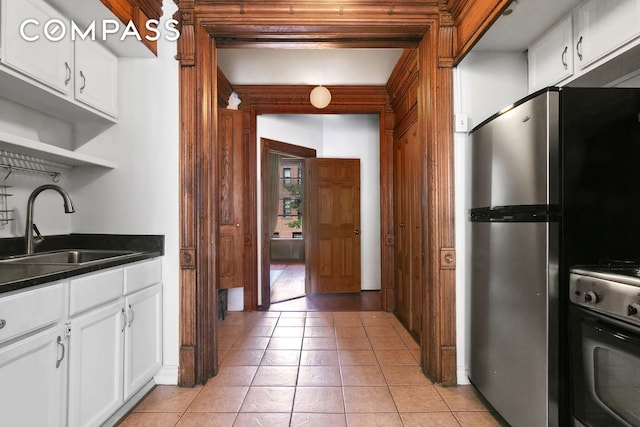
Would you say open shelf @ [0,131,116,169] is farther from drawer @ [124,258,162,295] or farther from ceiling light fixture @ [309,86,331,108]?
ceiling light fixture @ [309,86,331,108]

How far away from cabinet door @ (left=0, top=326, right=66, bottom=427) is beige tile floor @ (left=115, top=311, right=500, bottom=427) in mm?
595

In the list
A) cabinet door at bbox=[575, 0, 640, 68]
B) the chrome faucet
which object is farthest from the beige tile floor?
cabinet door at bbox=[575, 0, 640, 68]

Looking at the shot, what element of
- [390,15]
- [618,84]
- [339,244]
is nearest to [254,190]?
[339,244]

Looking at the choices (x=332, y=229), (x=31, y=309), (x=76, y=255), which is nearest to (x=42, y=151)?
(x=76, y=255)

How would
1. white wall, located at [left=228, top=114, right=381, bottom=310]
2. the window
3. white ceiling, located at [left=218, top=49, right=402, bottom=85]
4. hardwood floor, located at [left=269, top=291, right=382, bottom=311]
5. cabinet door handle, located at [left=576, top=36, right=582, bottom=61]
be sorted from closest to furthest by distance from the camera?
cabinet door handle, located at [left=576, top=36, right=582, bottom=61]
white ceiling, located at [left=218, top=49, right=402, bottom=85]
hardwood floor, located at [left=269, top=291, right=382, bottom=311]
white wall, located at [left=228, top=114, right=381, bottom=310]
the window

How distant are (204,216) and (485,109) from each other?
1935 millimetres

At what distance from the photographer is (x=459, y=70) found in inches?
86.1

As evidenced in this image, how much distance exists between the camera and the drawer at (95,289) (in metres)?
1.41

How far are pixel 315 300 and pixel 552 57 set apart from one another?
3.58 metres

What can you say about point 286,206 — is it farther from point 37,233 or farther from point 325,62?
point 37,233

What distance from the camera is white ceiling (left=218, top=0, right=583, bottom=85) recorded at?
6.59 feet

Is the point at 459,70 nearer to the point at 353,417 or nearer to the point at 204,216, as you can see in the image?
the point at 204,216

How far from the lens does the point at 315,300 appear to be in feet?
14.8

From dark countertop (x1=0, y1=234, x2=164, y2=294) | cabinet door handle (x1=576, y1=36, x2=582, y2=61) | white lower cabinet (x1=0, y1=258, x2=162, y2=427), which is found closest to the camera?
white lower cabinet (x1=0, y1=258, x2=162, y2=427)
